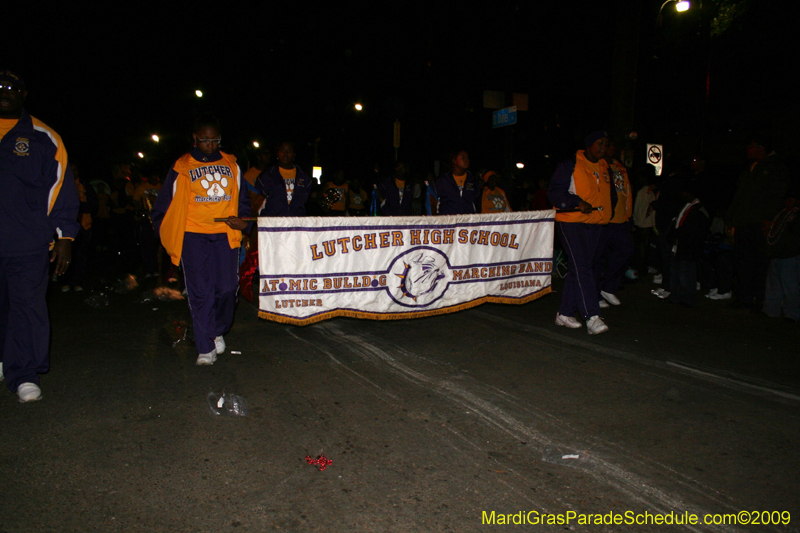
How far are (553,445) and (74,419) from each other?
3.18 m

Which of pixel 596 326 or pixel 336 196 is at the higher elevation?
pixel 336 196

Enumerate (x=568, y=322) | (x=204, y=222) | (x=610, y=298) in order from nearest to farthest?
(x=204, y=222) → (x=568, y=322) → (x=610, y=298)

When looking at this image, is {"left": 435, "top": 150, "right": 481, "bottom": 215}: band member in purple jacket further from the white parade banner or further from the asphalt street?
the asphalt street

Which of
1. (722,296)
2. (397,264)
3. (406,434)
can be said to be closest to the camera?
(406,434)

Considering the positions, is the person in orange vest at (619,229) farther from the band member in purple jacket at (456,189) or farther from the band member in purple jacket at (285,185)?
the band member in purple jacket at (285,185)

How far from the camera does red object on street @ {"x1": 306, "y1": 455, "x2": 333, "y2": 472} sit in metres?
3.13

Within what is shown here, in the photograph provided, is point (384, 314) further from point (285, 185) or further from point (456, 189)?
point (456, 189)

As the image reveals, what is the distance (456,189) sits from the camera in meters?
8.21

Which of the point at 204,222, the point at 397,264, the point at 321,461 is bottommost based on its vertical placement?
the point at 321,461

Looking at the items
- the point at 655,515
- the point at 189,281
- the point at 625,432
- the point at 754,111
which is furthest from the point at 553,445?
the point at 754,111

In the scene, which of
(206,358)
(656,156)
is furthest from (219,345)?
(656,156)

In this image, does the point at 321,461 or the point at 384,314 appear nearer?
the point at 321,461

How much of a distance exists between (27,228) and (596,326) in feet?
17.4

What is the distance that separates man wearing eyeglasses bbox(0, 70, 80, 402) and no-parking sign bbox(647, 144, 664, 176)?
13.2 metres
